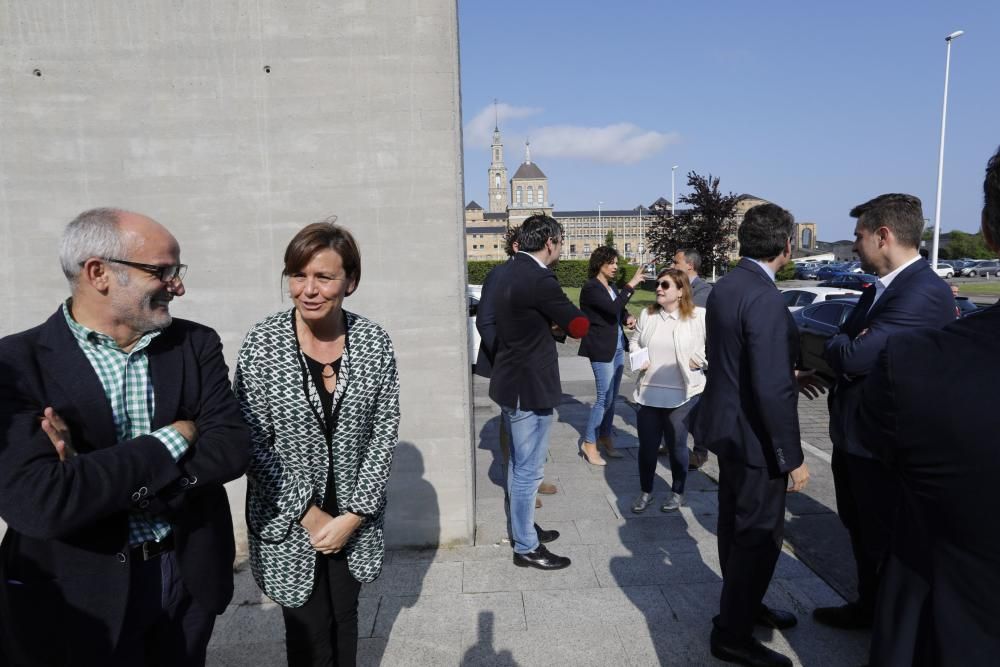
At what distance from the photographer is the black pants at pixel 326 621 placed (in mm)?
2307

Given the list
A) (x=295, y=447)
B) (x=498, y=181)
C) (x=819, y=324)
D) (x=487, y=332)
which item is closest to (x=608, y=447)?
(x=487, y=332)

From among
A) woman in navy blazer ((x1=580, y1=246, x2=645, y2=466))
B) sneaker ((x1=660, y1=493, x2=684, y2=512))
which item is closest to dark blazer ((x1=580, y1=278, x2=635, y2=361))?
woman in navy blazer ((x1=580, y1=246, x2=645, y2=466))

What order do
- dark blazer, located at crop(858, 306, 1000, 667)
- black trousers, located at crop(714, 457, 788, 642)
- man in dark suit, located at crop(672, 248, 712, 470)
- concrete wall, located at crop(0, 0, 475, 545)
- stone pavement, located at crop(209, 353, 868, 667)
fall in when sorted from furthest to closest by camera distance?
man in dark suit, located at crop(672, 248, 712, 470)
concrete wall, located at crop(0, 0, 475, 545)
stone pavement, located at crop(209, 353, 868, 667)
black trousers, located at crop(714, 457, 788, 642)
dark blazer, located at crop(858, 306, 1000, 667)

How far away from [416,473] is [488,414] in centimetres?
431

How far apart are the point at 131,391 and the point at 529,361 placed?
227 cm

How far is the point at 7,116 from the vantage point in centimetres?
362

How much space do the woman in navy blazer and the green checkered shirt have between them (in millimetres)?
3937

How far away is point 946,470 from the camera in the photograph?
3.91 feet

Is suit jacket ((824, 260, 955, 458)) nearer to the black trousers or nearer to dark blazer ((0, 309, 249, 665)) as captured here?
the black trousers

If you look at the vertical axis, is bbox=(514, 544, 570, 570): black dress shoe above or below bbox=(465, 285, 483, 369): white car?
below

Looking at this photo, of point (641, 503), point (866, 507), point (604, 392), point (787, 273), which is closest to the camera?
point (866, 507)

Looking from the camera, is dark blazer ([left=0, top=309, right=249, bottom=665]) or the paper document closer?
dark blazer ([left=0, top=309, right=249, bottom=665])

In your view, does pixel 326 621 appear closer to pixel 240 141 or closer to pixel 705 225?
pixel 240 141

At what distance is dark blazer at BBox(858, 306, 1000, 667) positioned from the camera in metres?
1.14
